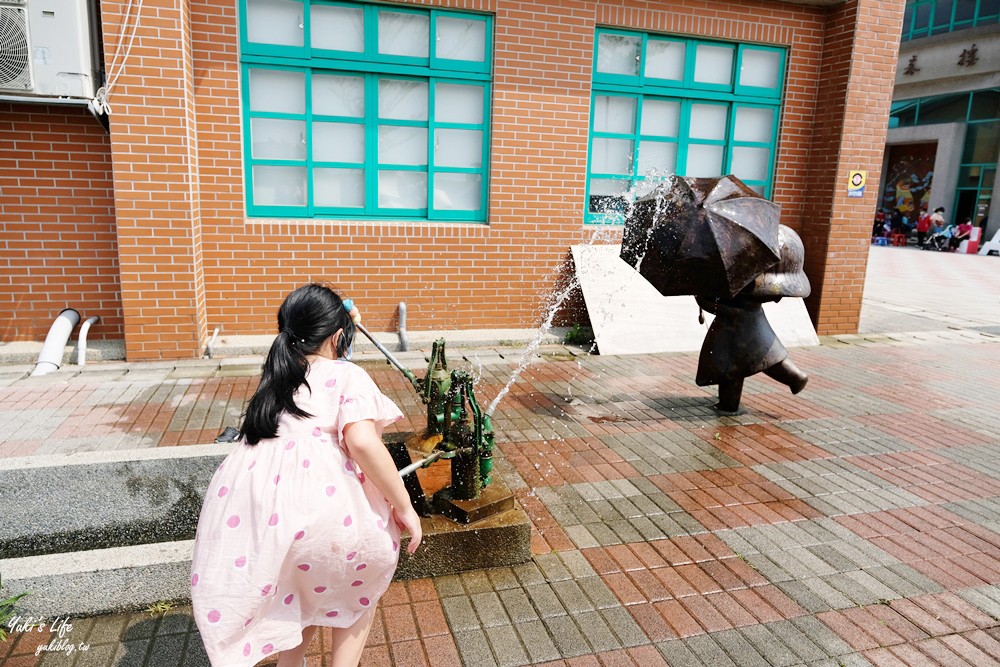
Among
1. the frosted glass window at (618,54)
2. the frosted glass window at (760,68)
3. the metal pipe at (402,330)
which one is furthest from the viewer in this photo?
the frosted glass window at (760,68)

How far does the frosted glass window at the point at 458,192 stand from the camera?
25.8 feet

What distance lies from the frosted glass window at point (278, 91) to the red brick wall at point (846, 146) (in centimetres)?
658

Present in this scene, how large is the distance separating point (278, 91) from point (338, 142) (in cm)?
78

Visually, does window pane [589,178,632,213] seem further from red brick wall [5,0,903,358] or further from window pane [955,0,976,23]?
window pane [955,0,976,23]

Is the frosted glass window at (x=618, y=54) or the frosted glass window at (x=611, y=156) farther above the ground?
the frosted glass window at (x=618, y=54)

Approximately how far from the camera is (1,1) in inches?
225

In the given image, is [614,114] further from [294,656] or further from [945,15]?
[945,15]

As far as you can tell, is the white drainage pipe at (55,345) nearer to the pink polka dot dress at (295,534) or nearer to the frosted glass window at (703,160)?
the pink polka dot dress at (295,534)

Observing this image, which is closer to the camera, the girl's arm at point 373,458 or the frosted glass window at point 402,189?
the girl's arm at point 373,458

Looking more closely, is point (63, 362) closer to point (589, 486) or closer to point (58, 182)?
point (58, 182)

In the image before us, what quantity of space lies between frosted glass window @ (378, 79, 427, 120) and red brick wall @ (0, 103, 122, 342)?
2784 mm

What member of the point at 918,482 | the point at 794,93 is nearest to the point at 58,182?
the point at 918,482

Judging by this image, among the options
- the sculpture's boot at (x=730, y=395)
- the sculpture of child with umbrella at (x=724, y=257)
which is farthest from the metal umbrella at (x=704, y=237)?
the sculpture's boot at (x=730, y=395)

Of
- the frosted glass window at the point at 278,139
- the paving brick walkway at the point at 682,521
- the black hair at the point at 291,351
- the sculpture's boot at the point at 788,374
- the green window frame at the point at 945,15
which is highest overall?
the green window frame at the point at 945,15
